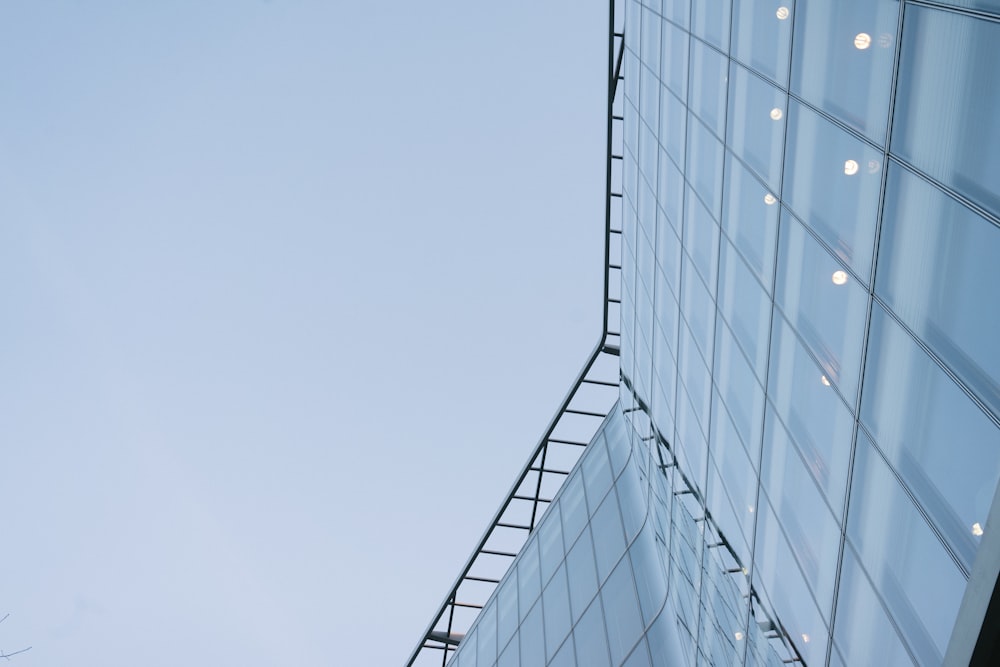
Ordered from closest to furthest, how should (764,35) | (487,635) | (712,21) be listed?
(764,35), (712,21), (487,635)

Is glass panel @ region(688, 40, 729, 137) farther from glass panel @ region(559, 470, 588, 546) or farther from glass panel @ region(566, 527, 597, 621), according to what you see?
glass panel @ region(559, 470, 588, 546)

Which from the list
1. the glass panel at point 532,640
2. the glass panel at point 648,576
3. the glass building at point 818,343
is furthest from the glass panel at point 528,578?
the glass panel at point 648,576

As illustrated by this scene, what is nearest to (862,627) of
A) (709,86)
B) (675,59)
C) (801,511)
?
(801,511)

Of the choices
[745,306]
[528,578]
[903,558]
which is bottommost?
[528,578]

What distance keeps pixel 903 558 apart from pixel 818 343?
7.66 ft

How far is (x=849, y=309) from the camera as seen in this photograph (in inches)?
301

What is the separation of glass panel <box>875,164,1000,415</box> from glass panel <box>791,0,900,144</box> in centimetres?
76

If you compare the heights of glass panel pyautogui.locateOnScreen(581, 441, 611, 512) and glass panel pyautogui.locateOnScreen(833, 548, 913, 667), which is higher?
glass panel pyautogui.locateOnScreen(833, 548, 913, 667)

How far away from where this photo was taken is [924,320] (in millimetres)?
6301

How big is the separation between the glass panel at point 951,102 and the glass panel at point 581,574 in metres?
14.4

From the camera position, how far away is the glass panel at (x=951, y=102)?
5469 mm

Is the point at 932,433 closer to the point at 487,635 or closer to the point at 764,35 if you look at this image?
the point at 764,35

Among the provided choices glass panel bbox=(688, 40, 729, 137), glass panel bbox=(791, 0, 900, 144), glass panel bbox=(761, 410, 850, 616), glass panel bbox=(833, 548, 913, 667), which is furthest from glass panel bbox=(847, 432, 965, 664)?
glass panel bbox=(688, 40, 729, 137)

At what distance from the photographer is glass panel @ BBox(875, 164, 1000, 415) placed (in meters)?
5.48
